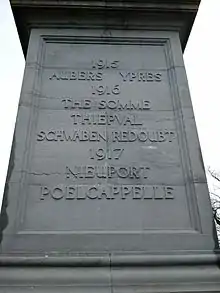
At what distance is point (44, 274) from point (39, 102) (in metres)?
2.76

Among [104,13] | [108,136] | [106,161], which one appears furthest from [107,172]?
[104,13]

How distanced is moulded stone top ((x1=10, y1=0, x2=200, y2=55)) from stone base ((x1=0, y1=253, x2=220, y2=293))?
14.6ft

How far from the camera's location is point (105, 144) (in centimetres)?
563

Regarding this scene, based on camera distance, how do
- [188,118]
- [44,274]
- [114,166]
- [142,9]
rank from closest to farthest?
1. [44,274]
2. [114,166]
3. [188,118]
4. [142,9]

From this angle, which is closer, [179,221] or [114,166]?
[179,221]

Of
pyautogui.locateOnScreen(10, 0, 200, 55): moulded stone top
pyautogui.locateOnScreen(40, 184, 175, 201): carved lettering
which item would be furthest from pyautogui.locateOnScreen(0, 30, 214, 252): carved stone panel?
pyautogui.locateOnScreen(10, 0, 200, 55): moulded stone top

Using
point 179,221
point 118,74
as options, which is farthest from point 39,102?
point 179,221

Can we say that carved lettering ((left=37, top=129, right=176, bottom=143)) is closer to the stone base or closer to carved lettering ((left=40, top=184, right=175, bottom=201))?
carved lettering ((left=40, top=184, right=175, bottom=201))

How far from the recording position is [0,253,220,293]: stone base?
13.4ft

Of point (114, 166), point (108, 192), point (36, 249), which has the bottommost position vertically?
point (36, 249)

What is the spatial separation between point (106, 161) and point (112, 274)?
1.72m

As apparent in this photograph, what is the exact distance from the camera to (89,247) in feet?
15.2

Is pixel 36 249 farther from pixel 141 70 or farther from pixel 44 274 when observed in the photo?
pixel 141 70

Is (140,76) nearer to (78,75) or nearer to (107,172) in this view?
(78,75)
